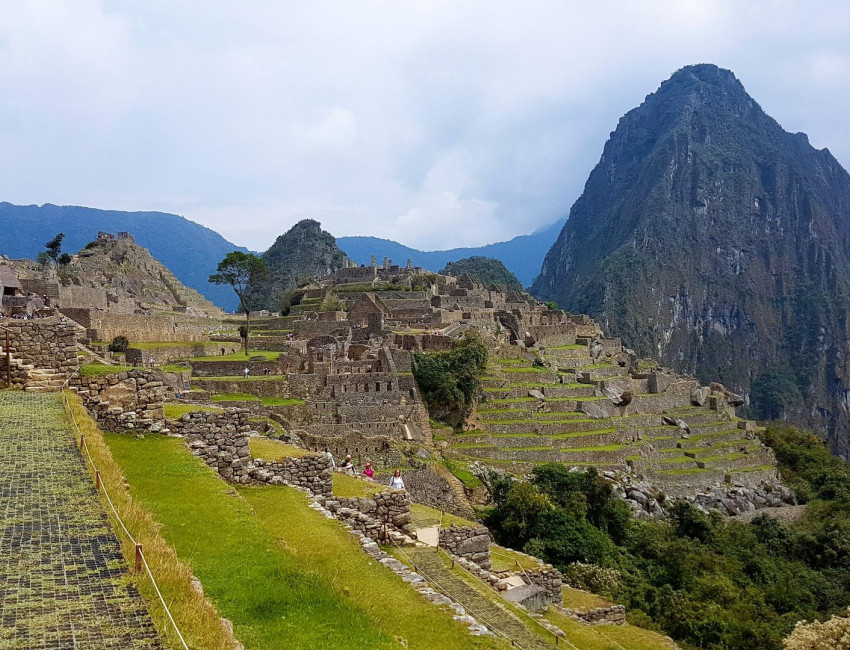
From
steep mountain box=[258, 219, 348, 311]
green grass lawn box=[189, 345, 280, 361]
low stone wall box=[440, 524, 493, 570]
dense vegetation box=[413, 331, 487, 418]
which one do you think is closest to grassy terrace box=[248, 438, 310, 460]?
low stone wall box=[440, 524, 493, 570]

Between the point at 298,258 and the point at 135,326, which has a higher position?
the point at 298,258

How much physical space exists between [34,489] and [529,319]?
5061cm

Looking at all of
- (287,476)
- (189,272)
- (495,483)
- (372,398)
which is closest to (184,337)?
(372,398)

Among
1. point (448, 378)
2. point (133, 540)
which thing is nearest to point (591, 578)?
point (448, 378)

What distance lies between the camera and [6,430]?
22.7 feet

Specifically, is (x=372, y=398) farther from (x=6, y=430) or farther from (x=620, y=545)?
(x=6, y=430)

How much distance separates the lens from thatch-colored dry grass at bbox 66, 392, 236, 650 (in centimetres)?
380

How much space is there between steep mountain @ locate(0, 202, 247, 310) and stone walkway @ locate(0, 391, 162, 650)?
118049mm

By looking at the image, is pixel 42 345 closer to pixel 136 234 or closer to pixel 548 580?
pixel 548 580

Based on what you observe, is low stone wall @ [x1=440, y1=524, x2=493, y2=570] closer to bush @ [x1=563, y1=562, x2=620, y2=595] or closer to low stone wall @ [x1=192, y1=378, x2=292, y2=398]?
bush @ [x1=563, y1=562, x2=620, y2=595]

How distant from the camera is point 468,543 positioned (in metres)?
11.9

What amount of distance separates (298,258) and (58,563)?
8975cm

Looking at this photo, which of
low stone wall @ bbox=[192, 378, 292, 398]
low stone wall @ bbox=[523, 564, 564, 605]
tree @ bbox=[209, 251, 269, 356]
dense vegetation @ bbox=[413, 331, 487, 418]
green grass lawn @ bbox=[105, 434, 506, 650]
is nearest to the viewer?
green grass lawn @ bbox=[105, 434, 506, 650]

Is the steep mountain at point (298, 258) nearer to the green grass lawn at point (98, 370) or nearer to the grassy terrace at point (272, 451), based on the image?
the grassy terrace at point (272, 451)
